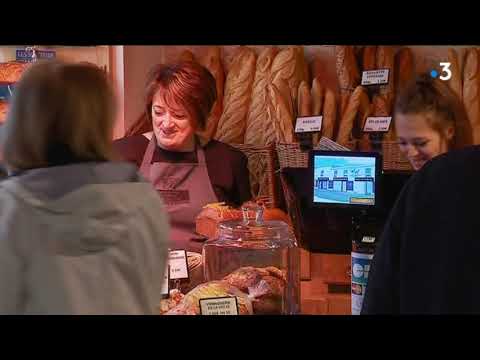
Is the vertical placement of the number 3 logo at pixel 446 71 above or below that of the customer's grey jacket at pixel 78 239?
above

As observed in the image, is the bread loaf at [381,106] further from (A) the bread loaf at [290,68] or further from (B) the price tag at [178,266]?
(B) the price tag at [178,266]

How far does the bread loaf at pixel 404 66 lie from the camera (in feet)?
10.5

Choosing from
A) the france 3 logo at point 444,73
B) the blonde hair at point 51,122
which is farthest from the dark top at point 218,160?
the blonde hair at point 51,122

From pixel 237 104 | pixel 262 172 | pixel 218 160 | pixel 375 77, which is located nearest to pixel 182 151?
pixel 218 160

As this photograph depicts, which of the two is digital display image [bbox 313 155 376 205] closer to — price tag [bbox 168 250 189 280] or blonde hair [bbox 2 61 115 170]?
price tag [bbox 168 250 189 280]

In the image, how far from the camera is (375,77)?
3.14 m

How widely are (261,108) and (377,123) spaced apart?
537 millimetres

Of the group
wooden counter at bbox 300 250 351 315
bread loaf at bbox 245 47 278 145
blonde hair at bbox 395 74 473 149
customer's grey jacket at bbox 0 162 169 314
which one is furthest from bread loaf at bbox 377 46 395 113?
customer's grey jacket at bbox 0 162 169 314

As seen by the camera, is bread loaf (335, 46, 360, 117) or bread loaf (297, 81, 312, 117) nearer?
bread loaf (297, 81, 312, 117)

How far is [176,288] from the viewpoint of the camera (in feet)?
6.99

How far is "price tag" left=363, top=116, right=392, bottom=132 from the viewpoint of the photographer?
9.81 ft

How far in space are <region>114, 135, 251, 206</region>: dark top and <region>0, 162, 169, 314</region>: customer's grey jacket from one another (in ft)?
4.56

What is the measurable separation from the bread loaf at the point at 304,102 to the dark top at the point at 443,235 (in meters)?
1.67
